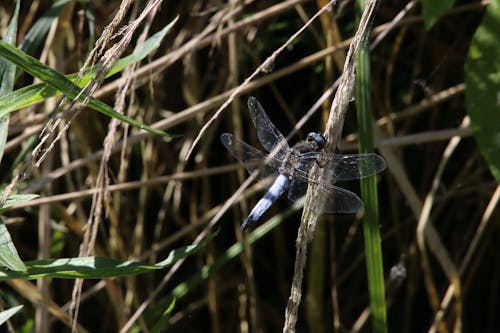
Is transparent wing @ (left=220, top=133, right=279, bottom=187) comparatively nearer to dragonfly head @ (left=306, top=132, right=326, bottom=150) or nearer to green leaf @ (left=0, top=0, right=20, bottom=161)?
dragonfly head @ (left=306, top=132, right=326, bottom=150)

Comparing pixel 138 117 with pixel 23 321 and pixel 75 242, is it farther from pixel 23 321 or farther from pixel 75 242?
pixel 23 321

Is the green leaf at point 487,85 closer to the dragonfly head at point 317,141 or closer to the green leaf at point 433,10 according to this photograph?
the green leaf at point 433,10

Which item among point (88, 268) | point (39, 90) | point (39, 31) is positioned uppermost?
point (39, 31)

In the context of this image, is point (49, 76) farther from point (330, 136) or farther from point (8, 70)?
point (330, 136)

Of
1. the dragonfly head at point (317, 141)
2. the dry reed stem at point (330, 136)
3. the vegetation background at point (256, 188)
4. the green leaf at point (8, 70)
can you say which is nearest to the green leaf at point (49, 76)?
the green leaf at point (8, 70)

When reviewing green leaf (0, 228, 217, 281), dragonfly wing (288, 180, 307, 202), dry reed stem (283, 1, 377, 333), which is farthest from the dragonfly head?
green leaf (0, 228, 217, 281)

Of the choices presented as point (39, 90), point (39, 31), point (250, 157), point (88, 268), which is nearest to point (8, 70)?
point (39, 90)

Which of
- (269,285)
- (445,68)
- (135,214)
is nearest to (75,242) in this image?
(135,214)
